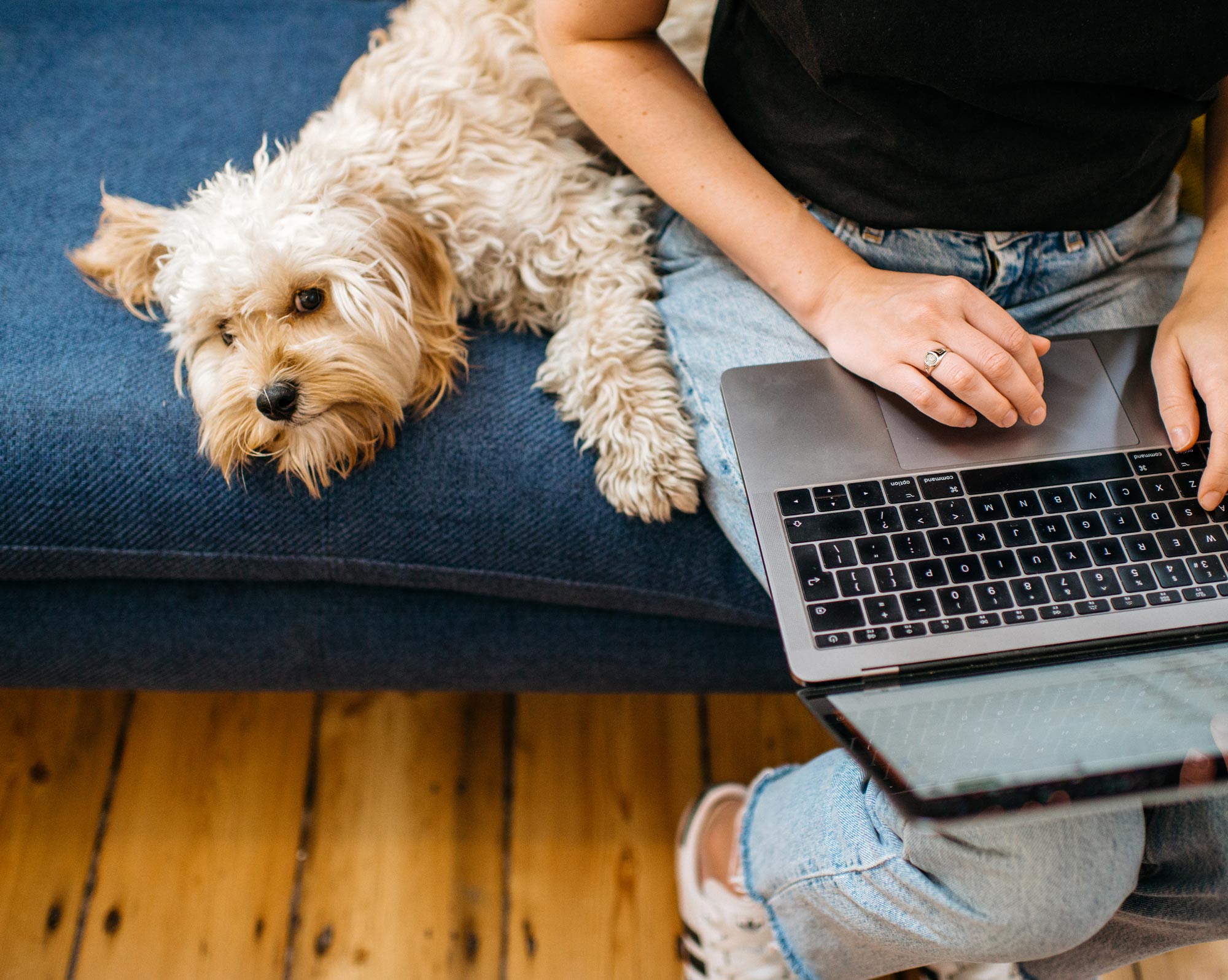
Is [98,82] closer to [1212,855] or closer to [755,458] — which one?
[755,458]

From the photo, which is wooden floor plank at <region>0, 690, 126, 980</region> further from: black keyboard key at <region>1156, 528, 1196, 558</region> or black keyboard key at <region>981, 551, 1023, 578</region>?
black keyboard key at <region>1156, 528, 1196, 558</region>

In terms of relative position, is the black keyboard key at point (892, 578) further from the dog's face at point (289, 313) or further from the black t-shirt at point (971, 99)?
the dog's face at point (289, 313)

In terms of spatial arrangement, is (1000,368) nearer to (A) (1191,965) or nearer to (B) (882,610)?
(B) (882,610)

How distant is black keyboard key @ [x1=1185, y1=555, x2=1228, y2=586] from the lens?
2.57 ft

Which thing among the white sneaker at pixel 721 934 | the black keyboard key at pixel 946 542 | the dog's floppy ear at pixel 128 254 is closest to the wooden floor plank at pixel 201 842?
the white sneaker at pixel 721 934

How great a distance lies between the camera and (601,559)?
3.27 ft

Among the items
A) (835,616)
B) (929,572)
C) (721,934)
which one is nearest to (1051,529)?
(929,572)

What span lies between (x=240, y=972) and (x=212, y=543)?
0.70m

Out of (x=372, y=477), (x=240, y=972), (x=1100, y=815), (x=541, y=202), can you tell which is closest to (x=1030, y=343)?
(x=1100, y=815)

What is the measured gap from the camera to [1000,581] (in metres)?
0.78

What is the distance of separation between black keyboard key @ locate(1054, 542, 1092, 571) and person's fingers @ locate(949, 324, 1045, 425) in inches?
5.0

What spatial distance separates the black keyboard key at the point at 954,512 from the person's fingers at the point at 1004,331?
4.4 inches

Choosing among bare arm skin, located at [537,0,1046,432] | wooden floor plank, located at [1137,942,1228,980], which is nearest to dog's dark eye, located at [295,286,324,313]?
bare arm skin, located at [537,0,1046,432]

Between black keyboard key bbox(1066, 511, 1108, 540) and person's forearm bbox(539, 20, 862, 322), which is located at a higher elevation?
person's forearm bbox(539, 20, 862, 322)
